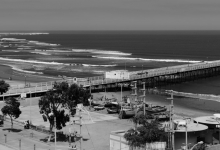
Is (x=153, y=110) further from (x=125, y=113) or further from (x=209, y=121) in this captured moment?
(x=209, y=121)

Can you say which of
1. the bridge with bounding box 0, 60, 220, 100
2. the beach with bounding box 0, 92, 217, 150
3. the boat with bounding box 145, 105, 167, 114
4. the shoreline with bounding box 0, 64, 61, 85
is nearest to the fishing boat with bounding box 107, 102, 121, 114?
the beach with bounding box 0, 92, 217, 150

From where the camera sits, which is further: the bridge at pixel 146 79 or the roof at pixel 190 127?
the bridge at pixel 146 79

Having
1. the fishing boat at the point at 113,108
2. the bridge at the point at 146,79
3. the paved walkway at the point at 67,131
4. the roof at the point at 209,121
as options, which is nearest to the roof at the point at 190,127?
the roof at the point at 209,121

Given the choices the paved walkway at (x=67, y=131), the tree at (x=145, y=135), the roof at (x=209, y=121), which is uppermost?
the roof at (x=209, y=121)

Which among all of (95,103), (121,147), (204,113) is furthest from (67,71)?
(121,147)

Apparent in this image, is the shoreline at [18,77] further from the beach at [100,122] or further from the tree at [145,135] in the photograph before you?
the tree at [145,135]

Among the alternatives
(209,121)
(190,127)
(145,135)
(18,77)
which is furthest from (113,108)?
(18,77)
